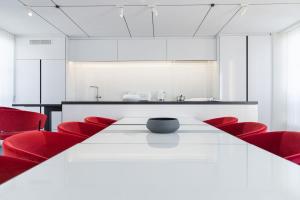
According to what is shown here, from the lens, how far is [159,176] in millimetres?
684

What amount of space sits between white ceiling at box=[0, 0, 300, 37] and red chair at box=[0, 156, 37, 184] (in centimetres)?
327

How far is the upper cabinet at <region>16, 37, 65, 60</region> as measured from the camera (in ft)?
18.1

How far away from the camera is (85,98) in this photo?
238 inches

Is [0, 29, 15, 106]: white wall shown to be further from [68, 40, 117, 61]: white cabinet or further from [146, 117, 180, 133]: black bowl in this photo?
[146, 117, 180, 133]: black bowl

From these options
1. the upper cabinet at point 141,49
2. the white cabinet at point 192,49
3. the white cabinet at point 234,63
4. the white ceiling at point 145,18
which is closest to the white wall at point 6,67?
the white ceiling at point 145,18

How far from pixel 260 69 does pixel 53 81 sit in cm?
443

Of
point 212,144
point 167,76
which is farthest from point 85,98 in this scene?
point 212,144

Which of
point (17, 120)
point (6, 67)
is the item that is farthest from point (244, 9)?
point (6, 67)

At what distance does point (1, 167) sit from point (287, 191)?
86 cm

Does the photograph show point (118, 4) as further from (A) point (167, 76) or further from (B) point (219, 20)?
(A) point (167, 76)

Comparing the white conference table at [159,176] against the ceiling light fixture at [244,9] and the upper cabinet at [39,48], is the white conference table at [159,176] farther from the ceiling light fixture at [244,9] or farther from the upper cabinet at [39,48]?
the upper cabinet at [39,48]

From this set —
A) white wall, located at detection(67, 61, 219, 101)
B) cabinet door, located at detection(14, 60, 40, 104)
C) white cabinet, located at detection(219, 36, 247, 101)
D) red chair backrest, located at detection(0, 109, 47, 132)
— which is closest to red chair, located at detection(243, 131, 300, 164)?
red chair backrest, located at detection(0, 109, 47, 132)

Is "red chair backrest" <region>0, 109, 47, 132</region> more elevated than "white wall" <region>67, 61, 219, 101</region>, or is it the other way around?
"white wall" <region>67, 61, 219, 101</region>

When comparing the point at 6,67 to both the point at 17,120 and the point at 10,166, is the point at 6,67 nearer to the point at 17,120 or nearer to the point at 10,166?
the point at 17,120
